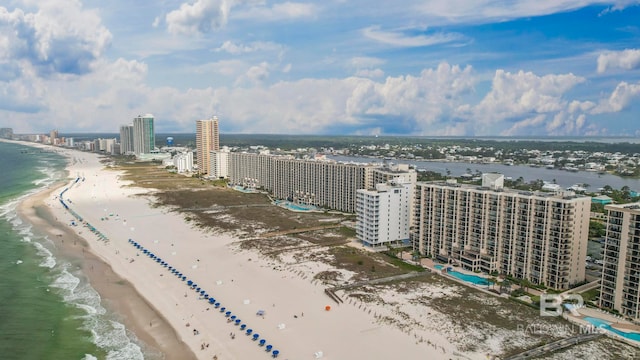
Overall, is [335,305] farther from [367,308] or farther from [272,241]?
[272,241]

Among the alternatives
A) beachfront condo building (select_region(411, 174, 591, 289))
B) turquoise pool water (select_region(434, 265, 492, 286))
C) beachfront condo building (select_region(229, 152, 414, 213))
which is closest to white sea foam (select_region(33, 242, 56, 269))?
beachfront condo building (select_region(411, 174, 591, 289))

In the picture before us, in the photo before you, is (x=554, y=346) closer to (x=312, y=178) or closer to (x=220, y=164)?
(x=312, y=178)

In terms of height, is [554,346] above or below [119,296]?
above

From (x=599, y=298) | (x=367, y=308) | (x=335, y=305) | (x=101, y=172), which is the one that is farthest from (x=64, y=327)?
(x=101, y=172)

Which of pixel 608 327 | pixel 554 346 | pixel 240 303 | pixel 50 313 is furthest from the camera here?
pixel 240 303

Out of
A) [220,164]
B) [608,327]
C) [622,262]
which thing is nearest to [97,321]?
[608,327]
